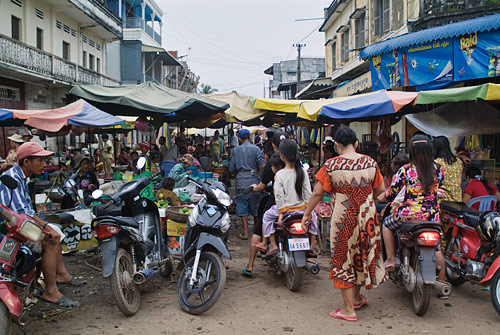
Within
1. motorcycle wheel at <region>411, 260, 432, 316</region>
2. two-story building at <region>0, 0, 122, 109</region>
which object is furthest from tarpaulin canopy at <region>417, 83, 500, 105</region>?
two-story building at <region>0, 0, 122, 109</region>

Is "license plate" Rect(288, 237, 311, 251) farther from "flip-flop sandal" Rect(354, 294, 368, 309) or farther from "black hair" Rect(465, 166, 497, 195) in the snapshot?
"black hair" Rect(465, 166, 497, 195)

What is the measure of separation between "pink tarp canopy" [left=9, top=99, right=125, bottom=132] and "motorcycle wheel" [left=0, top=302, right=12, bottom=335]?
12.6ft

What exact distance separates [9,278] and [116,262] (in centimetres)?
87

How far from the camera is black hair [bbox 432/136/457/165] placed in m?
5.07

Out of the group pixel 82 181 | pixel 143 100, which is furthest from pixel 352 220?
pixel 143 100

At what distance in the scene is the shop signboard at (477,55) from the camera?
7.94 meters

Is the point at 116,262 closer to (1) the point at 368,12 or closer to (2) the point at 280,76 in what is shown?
(1) the point at 368,12

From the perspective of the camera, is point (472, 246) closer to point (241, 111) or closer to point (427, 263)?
point (427, 263)

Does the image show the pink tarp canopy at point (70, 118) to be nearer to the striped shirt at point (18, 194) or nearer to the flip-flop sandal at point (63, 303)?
the striped shirt at point (18, 194)

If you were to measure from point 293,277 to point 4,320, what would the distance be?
282 cm

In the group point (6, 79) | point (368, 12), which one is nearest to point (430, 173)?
point (368, 12)

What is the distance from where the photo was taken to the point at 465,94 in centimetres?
558

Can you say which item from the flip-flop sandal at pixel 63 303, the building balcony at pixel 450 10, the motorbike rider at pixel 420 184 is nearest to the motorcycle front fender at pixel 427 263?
the motorbike rider at pixel 420 184

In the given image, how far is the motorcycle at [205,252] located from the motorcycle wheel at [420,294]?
1.78 meters
